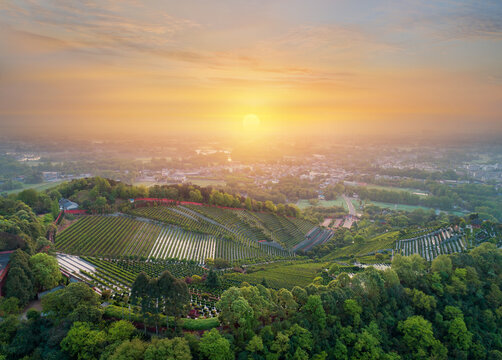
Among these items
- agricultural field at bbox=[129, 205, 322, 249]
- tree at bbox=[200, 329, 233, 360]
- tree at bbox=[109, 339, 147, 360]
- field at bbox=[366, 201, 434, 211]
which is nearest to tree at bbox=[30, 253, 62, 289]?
tree at bbox=[109, 339, 147, 360]

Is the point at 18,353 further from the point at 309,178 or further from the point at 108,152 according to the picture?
the point at 108,152

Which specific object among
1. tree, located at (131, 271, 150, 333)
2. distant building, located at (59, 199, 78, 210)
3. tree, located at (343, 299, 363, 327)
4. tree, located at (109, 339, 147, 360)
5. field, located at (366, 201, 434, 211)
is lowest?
field, located at (366, 201, 434, 211)

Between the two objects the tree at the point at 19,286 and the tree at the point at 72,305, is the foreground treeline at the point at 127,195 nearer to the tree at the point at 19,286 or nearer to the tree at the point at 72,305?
the tree at the point at 19,286

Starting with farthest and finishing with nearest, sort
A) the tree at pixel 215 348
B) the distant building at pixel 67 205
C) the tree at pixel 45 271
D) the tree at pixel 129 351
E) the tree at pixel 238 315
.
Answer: the distant building at pixel 67 205 < the tree at pixel 45 271 < the tree at pixel 238 315 < the tree at pixel 215 348 < the tree at pixel 129 351

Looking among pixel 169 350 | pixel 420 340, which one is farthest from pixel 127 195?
pixel 420 340

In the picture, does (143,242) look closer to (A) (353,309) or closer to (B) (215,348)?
(B) (215,348)

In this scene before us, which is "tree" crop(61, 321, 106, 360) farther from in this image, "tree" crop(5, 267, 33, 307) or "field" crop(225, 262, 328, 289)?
"field" crop(225, 262, 328, 289)

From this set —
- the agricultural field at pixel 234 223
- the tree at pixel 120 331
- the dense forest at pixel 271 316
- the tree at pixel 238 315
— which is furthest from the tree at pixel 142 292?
the agricultural field at pixel 234 223
